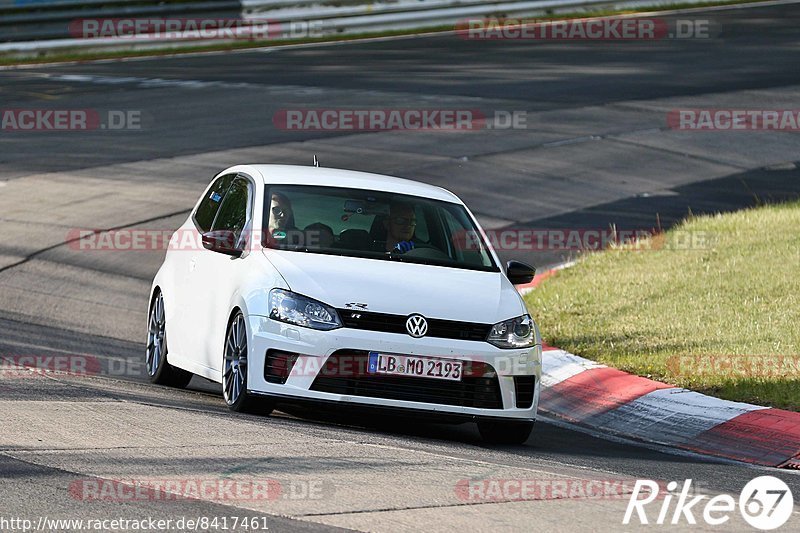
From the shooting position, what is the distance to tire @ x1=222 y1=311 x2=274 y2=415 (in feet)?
28.7

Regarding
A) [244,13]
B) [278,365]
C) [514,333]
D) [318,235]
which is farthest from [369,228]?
[244,13]

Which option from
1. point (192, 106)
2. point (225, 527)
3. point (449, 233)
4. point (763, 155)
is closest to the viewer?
point (225, 527)

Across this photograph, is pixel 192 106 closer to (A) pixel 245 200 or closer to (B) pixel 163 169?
(B) pixel 163 169

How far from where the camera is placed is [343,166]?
20094 mm

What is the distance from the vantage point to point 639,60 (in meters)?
32.0

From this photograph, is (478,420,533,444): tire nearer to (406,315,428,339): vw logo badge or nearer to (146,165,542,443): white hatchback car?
(146,165,542,443): white hatchback car

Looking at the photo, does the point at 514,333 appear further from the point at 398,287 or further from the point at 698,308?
the point at 698,308

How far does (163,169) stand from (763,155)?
9.05m

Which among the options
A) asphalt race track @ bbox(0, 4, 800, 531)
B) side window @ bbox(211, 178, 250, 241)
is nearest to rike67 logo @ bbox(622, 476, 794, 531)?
asphalt race track @ bbox(0, 4, 800, 531)

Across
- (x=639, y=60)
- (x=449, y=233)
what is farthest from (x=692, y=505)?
(x=639, y=60)

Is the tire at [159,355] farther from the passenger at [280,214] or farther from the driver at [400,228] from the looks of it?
the driver at [400,228]

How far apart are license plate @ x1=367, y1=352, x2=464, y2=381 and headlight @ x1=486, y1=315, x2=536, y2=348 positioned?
296 millimetres

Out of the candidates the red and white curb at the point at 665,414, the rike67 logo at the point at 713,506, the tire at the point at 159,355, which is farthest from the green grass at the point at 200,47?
the rike67 logo at the point at 713,506

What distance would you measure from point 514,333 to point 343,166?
37.6ft
